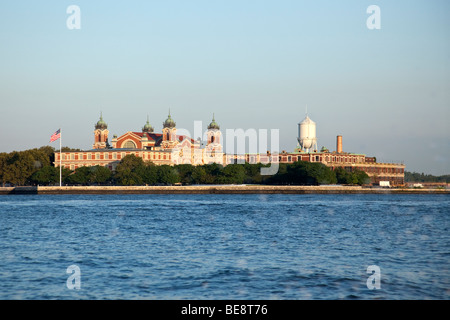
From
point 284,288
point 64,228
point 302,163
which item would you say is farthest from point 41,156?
point 284,288

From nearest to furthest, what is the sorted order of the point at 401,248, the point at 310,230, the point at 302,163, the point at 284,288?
the point at 284,288 → the point at 401,248 → the point at 310,230 → the point at 302,163

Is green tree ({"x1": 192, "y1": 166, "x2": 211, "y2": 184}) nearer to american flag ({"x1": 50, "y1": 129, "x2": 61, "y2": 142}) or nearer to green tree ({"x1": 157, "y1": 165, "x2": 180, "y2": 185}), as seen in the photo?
green tree ({"x1": 157, "y1": 165, "x2": 180, "y2": 185})

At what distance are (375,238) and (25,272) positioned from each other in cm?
2107

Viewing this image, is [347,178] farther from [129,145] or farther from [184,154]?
[129,145]

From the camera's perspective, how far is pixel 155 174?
142750mm

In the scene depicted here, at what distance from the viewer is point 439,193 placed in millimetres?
155000

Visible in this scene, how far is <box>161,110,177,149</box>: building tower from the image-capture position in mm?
178875

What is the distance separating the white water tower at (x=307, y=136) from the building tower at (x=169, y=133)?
3517 cm

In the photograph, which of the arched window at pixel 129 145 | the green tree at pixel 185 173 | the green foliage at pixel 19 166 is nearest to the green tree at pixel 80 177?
the green foliage at pixel 19 166

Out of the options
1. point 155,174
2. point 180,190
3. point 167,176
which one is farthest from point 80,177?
point 180,190

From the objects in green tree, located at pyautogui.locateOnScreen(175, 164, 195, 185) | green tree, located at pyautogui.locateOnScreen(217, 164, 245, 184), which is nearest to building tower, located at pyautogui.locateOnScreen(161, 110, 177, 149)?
green tree, located at pyautogui.locateOnScreen(175, 164, 195, 185)

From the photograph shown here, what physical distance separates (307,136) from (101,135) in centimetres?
5970
